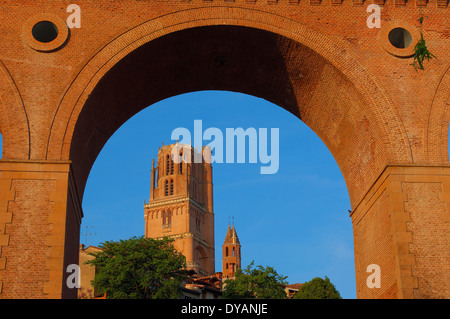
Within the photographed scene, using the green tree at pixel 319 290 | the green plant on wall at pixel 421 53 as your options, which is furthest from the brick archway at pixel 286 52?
the green tree at pixel 319 290

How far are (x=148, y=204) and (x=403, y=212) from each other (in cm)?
14546

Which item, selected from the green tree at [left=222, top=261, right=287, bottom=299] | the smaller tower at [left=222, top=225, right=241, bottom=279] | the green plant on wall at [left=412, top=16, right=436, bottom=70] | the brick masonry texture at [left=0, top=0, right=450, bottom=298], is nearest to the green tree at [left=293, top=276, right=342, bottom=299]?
the green tree at [left=222, top=261, right=287, bottom=299]

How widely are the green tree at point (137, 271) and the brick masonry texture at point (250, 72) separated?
33.9 meters

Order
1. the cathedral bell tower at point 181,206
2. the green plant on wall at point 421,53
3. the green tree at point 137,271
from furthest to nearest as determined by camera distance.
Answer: the cathedral bell tower at point 181,206, the green tree at point 137,271, the green plant on wall at point 421,53

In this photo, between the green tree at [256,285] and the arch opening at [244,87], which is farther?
the green tree at [256,285]

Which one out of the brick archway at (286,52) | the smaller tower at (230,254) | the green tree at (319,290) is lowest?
the green tree at (319,290)

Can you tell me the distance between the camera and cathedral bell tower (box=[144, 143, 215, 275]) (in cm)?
15712

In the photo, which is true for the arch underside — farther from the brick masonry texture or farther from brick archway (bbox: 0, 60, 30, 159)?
brick archway (bbox: 0, 60, 30, 159)

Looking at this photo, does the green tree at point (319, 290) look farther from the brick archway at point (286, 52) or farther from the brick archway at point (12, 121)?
the brick archway at point (12, 121)

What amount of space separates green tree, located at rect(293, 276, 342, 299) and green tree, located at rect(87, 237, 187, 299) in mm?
13578

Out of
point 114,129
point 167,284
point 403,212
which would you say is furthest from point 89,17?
point 167,284

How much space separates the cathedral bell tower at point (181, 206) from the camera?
157m

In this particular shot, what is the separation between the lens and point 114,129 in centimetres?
2370

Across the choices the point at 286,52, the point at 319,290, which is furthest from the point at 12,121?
the point at 319,290
